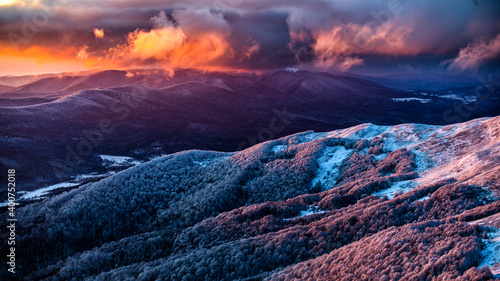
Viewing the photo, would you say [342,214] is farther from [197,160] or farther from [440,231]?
[197,160]

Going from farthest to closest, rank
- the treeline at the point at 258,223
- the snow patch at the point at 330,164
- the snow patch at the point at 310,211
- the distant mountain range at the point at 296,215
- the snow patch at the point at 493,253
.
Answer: the snow patch at the point at 330,164, the snow patch at the point at 310,211, the treeline at the point at 258,223, the distant mountain range at the point at 296,215, the snow patch at the point at 493,253

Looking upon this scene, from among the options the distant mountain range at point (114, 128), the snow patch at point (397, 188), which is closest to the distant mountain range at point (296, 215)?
the snow patch at point (397, 188)

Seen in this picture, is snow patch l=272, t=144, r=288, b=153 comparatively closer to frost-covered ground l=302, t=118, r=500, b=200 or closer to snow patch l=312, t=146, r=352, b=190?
frost-covered ground l=302, t=118, r=500, b=200

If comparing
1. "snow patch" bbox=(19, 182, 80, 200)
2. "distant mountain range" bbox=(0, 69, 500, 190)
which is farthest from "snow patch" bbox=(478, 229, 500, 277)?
"distant mountain range" bbox=(0, 69, 500, 190)

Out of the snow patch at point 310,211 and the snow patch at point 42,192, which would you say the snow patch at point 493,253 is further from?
the snow patch at point 42,192

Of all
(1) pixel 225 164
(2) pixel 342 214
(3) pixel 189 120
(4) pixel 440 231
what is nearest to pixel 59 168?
(1) pixel 225 164

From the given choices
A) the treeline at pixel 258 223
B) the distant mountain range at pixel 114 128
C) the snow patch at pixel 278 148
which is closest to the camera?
the treeline at pixel 258 223

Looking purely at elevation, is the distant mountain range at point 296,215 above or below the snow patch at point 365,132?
below
